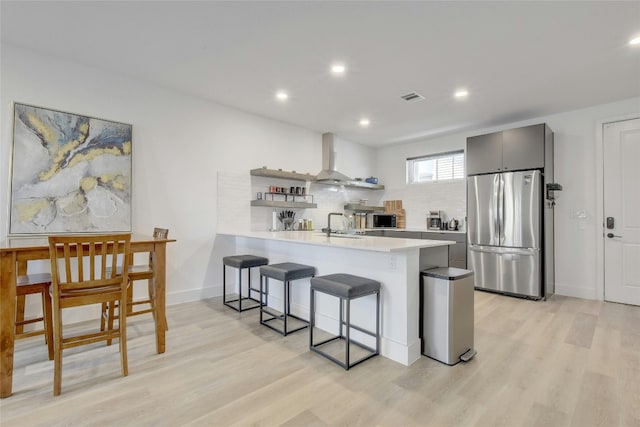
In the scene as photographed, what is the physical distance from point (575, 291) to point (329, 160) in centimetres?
422

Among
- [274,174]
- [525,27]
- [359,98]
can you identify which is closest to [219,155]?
[274,174]

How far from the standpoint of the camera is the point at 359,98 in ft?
13.0

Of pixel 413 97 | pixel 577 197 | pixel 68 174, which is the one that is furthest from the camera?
pixel 577 197

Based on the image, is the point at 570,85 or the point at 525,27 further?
the point at 570,85

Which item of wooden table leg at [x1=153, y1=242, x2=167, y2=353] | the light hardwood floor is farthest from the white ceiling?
the light hardwood floor

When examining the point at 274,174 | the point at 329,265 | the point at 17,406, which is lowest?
the point at 17,406

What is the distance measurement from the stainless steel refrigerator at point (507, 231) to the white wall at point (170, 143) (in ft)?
10.8

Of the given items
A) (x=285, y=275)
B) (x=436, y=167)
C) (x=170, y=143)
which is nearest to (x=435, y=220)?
(x=436, y=167)

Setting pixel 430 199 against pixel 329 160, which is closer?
pixel 329 160

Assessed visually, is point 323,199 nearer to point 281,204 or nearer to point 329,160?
point 329,160

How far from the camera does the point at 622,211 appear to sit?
158 inches

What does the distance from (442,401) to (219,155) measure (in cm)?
378

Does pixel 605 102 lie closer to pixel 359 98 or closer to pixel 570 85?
pixel 570 85

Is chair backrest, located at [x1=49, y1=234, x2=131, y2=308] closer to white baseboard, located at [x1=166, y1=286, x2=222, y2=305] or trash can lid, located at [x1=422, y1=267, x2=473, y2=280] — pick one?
white baseboard, located at [x1=166, y1=286, x2=222, y2=305]
